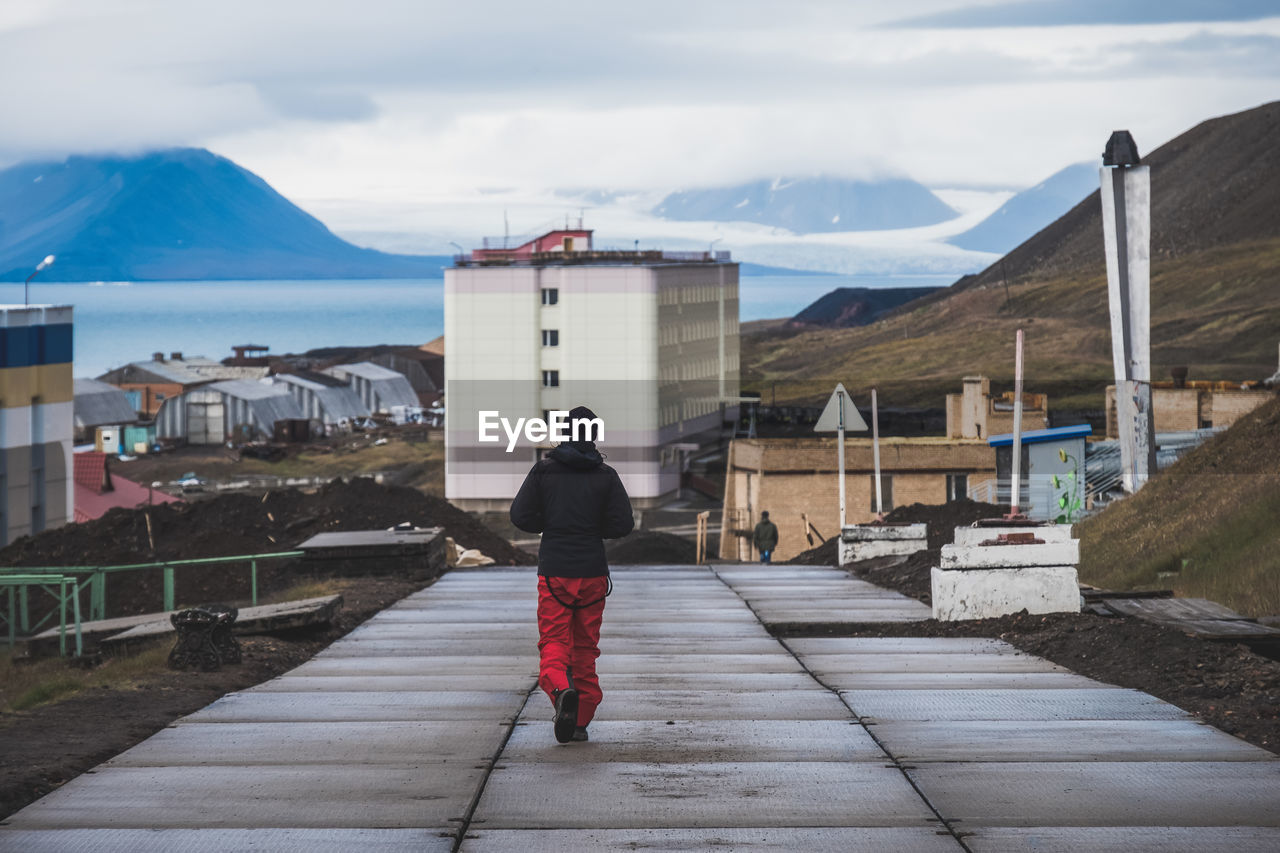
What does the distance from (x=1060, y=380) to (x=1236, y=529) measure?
9840 cm

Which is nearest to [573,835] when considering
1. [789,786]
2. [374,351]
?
[789,786]

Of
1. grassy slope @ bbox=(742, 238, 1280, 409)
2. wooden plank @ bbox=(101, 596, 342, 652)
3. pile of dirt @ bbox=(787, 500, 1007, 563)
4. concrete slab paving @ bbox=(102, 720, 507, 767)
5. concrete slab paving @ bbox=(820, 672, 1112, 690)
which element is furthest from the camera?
grassy slope @ bbox=(742, 238, 1280, 409)

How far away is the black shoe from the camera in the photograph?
7.89 meters

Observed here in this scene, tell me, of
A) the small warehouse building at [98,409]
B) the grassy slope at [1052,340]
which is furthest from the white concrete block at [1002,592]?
the small warehouse building at [98,409]

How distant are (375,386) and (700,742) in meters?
116

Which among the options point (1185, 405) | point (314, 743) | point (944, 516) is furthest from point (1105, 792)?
point (1185, 405)

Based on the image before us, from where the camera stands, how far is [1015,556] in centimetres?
1273

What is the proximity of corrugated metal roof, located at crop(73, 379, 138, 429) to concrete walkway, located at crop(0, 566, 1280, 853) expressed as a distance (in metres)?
101

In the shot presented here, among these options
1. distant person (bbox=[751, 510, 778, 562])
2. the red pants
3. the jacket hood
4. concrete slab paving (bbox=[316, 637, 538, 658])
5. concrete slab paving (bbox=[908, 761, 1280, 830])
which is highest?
the jacket hood

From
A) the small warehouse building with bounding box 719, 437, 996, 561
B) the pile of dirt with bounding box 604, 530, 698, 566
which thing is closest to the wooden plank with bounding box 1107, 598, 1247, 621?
the small warehouse building with bounding box 719, 437, 996, 561

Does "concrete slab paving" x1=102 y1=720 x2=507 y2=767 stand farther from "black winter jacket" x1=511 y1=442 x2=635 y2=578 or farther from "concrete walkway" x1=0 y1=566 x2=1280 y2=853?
"black winter jacket" x1=511 y1=442 x2=635 y2=578

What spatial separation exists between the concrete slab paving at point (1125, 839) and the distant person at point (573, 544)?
273cm

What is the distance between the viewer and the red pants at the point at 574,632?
823 cm

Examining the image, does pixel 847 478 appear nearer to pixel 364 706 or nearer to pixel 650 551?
pixel 650 551
